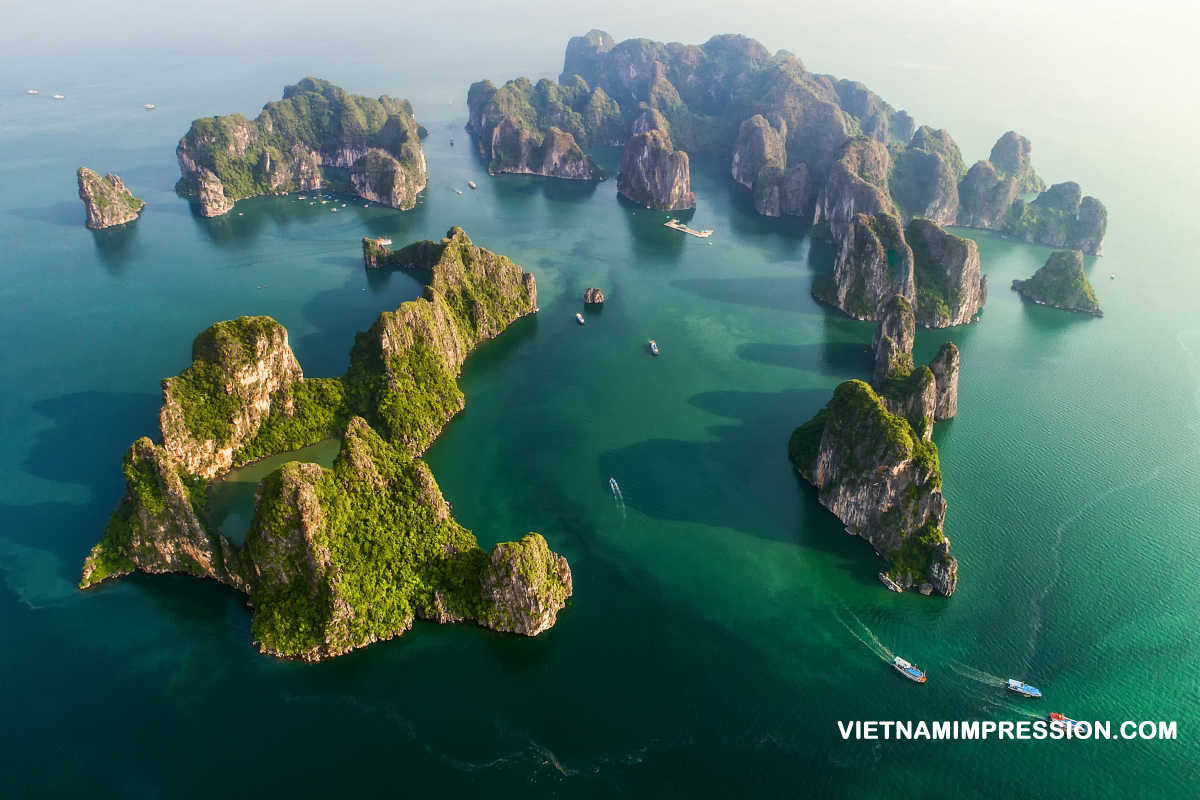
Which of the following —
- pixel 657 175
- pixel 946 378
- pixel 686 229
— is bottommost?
pixel 946 378

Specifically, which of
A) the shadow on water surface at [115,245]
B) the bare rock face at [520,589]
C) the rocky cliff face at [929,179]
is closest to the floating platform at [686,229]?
the rocky cliff face at [929,179]

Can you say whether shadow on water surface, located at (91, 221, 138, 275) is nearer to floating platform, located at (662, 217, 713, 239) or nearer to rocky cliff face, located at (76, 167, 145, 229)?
rocky cliff face, located at (76, 167, 145, 229)

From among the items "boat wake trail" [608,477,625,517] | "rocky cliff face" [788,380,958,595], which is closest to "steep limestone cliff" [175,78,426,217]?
"boat wake trail" [608,477,625,517]

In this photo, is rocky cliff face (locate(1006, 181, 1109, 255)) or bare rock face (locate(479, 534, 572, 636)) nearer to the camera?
bare rock face (locate(479, 534, 572, 636))

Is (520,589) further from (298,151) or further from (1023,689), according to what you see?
(298,151)

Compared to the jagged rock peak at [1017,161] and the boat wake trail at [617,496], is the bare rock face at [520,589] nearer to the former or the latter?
the boat wake trail at [617,496]

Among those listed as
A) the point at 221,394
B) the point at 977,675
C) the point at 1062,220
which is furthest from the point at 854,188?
the point at 221,394
